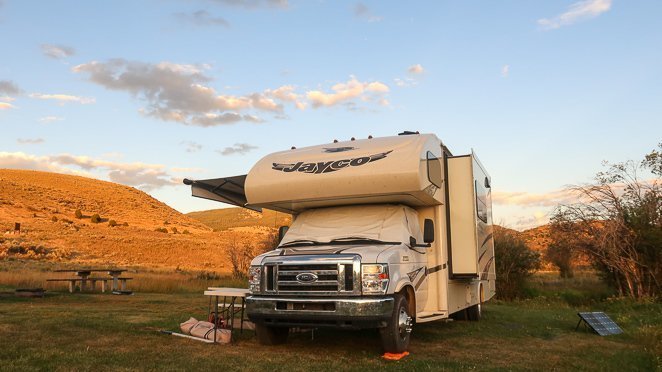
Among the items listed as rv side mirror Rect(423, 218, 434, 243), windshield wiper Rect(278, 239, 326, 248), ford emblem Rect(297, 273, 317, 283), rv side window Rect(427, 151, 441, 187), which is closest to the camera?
ford emblem Rect(297, 273, 317, 283)

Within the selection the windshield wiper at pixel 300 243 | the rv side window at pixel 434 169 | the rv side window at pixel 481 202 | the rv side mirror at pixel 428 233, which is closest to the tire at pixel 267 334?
the windshield wiper at pixel 300 243

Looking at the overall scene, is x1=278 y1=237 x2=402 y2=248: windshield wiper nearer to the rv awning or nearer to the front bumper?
the front bumper

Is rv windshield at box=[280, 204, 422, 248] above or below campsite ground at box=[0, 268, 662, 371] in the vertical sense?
above

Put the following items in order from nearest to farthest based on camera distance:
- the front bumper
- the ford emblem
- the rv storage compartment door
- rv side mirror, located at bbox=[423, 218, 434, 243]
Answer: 1. the front bumper
2. the ford emblem
3. rv side mirror, located at bbox=[423, 218, 434, 243]
4. the rv storage compartment door

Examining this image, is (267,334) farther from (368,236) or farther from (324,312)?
(368,236)

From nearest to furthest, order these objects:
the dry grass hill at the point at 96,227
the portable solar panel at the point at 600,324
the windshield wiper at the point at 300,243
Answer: the windshield wiper at the point at 300,243
the portable solar panel at the point at 600,324
the dry grass hill at the point at 96,227

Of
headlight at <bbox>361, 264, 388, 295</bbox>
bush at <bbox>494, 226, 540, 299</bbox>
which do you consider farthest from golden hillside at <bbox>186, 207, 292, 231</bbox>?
headlight at <bbox>361, 264, 388, 295</bbox>

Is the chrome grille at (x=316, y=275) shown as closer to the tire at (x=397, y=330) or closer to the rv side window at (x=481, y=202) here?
the tire at (x=397, y=330)

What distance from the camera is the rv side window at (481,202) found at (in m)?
10.2

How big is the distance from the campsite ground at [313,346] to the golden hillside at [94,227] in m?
34.5

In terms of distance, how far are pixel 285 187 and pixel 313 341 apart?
254 centimetres

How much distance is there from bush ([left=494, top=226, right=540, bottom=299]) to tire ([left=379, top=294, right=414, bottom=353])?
1349cm

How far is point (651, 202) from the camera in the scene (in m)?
16.3

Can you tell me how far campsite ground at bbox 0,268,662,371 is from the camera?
6699 millimetres
